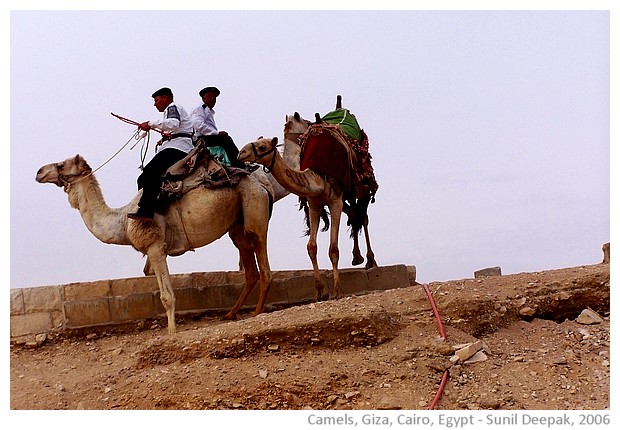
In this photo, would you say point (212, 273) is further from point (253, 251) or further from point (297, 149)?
point (297, 149)

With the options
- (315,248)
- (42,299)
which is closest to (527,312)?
(315,248)

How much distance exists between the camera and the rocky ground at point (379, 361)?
6918mm

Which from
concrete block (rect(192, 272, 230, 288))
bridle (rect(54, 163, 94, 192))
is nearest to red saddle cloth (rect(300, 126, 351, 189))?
concrete block (rect(192, 272, 230, 288))

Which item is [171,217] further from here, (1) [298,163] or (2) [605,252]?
(2) [605,252]

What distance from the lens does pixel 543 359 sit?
7.53 metres

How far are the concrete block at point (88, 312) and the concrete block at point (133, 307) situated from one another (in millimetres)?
80

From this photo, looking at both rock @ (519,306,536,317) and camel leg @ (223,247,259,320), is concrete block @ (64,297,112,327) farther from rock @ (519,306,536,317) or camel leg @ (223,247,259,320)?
rock @ (519,306,536,317)

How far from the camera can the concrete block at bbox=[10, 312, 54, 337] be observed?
32.6ft

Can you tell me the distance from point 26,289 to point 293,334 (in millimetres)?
4270

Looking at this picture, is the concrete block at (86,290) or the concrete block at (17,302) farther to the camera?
the concrete block at (86,290)

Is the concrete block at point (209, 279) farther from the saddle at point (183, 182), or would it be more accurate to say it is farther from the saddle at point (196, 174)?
the saddle at point (196, 174)

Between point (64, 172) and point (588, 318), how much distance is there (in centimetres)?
654

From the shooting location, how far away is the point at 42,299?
10203 millimetres

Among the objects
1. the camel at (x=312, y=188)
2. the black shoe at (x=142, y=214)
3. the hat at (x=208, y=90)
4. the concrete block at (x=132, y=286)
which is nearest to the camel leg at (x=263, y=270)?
the camel at (x=312, y=188)
